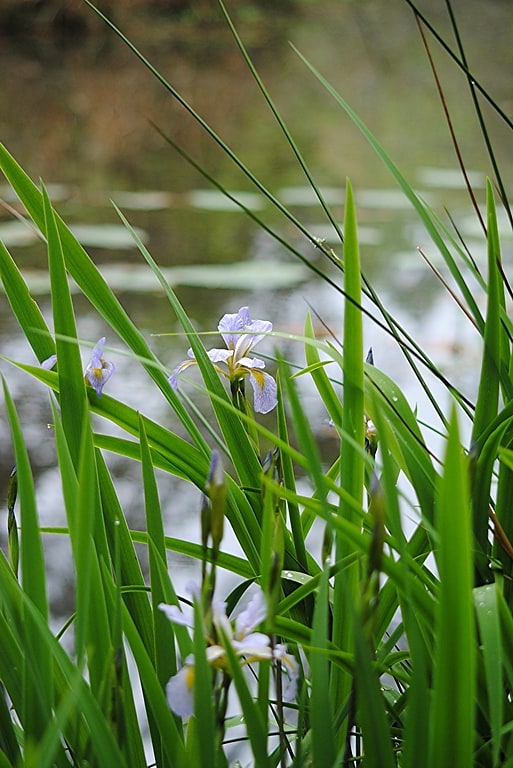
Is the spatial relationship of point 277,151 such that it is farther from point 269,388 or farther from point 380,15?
point 380,15

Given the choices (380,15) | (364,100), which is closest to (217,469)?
(364,100)

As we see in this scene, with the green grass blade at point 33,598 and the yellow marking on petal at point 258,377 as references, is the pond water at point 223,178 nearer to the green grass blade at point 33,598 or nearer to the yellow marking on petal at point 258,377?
the yellow marking on petal at point 258,377

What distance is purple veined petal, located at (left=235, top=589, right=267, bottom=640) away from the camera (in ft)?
1.04

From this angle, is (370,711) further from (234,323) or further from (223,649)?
(234,323)

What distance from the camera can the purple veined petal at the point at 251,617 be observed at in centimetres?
32

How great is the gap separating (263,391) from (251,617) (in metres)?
0.23

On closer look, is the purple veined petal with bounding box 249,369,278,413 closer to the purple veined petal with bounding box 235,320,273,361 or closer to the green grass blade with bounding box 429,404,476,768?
the purple veined petal with bounding box 235,320,273,361

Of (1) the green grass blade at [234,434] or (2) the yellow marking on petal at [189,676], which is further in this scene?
(1) the green grass blade at [234,434]

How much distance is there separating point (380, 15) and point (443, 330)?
849 cm

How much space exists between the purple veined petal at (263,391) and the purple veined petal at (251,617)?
0.22 m

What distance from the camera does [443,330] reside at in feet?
7.34

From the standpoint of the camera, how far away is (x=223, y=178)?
11.8 feet

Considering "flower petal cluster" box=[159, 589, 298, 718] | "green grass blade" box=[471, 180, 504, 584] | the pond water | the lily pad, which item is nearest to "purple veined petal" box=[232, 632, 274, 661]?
"flower petal cluster" box=[159, 589, 298, 718]

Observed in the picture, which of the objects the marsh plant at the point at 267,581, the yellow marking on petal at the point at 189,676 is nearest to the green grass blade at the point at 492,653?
the marsh plant at the point at 267,581
